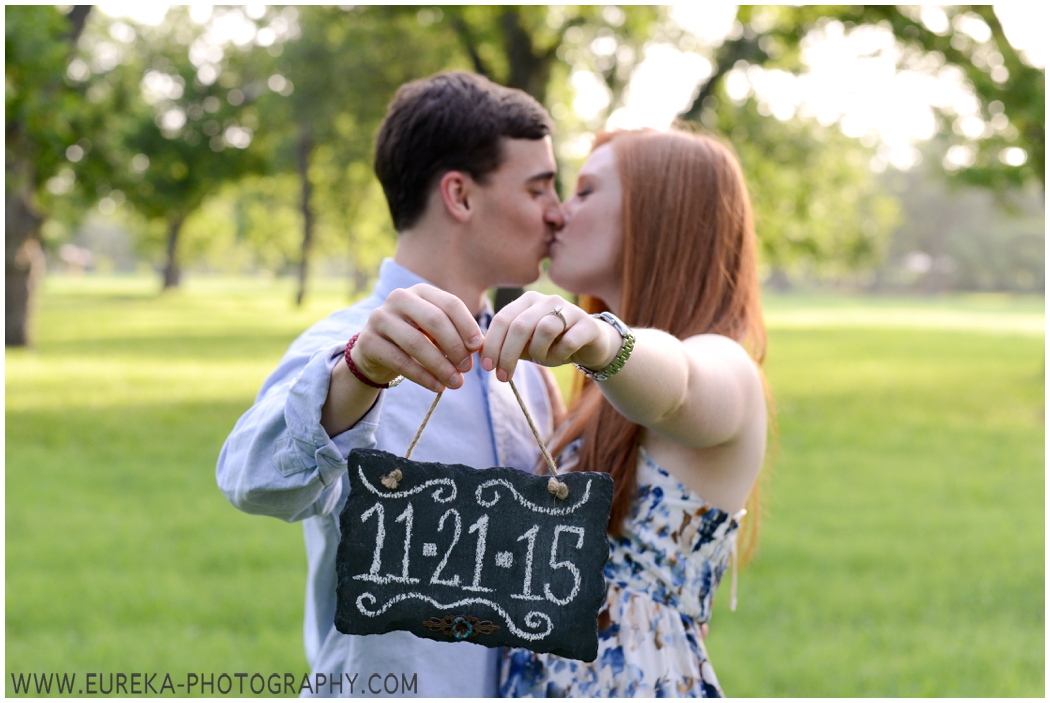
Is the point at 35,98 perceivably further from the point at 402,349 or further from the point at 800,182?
the point at 800,182

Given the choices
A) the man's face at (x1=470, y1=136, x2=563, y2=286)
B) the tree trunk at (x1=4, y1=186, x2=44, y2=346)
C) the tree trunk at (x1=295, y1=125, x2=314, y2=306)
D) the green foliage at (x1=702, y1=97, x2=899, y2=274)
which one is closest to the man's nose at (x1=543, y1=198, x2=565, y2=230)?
the man's face at (x1=470, y1=136, x2=563, y2=286)

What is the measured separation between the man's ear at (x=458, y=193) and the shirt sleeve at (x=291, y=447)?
815 mm

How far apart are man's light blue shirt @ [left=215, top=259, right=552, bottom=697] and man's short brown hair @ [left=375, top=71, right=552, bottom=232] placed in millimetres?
271

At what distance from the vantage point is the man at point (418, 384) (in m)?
1.85

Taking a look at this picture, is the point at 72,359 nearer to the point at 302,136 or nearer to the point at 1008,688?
the point at 302,136

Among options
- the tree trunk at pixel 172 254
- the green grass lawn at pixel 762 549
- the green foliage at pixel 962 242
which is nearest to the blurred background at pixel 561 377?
the green grass lawn at pixel 762 549

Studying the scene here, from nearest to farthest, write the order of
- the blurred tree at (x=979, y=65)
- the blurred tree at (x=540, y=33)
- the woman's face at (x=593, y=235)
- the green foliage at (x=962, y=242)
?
the woman's face at (x=593, y=235) → the blurred tree at (x=979, y=65) → the blurred tree at (x=540, y=33) → the green foliage at (x=962, y=242)

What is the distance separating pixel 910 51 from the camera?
13984mm

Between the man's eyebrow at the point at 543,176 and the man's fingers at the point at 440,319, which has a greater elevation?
the man's eyebrow at the point at 543,176

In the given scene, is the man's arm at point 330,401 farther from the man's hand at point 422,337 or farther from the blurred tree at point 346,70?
the blurred tree at point 346,70

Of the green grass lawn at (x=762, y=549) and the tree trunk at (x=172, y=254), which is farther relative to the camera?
the tree trunk at (x=172, y=254)

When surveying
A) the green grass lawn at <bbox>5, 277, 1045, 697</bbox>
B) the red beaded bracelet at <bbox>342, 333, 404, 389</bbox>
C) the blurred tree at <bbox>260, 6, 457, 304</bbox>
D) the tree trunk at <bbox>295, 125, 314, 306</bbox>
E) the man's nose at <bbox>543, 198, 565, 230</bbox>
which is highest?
the man's nose at <bbox>543, 198, 565, 230</bbox>

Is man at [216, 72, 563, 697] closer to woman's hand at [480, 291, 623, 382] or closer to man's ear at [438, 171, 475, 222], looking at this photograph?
man's ear at [438, 171, 475, 222]

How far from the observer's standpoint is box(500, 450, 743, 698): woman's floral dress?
7.64 ft
